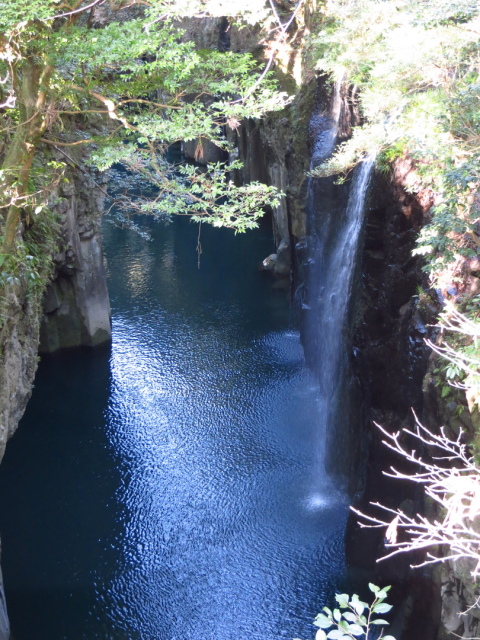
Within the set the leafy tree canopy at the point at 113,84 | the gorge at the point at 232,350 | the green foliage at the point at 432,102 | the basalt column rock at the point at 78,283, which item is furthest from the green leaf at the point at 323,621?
the basalt column rock at the point at 78,283

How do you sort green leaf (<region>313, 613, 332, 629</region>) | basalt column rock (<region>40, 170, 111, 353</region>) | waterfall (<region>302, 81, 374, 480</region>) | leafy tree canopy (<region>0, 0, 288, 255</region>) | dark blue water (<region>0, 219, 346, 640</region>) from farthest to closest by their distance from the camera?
basalt column rock (<region>40, 170, 111, 353</region>) < waterfall (<region>302, 81, 374, 480</region>) < dark blue water (<region>0, 219, 346, 640</region>) < leafy tree canopy (<region>0, 0, 288, 255</region>) < green leaf (<region>313, 613, 332, 629</region>)

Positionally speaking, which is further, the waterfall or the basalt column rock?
the basalt column rock

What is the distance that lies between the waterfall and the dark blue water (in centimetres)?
70

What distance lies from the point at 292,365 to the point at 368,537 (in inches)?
257

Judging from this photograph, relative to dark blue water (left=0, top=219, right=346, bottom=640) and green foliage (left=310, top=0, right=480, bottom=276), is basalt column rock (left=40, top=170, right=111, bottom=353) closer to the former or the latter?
dark blue water (left=0, top=219, right=346, bottom=640)

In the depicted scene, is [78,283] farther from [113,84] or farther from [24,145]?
[24,145]

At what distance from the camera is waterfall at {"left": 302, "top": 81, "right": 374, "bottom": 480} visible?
11.3 metres

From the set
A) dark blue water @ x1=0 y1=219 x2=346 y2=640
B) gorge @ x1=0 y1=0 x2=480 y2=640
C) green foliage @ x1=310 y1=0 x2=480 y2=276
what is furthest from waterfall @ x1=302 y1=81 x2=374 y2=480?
Result: green foliage @ x1=310 y1=0 x2=480 y2=276

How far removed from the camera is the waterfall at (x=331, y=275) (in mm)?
11320

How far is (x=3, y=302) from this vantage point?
24.4 feet

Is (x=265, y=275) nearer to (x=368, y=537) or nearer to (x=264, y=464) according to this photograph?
(x=264, y=464)

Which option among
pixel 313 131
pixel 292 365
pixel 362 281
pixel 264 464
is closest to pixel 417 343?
pixel 362 281

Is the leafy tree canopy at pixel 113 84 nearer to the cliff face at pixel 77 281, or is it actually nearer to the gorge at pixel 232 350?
the gorge at pixel 232 350

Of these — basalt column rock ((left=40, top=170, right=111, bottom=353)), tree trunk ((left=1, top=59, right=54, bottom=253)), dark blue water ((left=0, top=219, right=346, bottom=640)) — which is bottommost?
dark blue water ((left=0, top=219, right=346, bottom=640))
